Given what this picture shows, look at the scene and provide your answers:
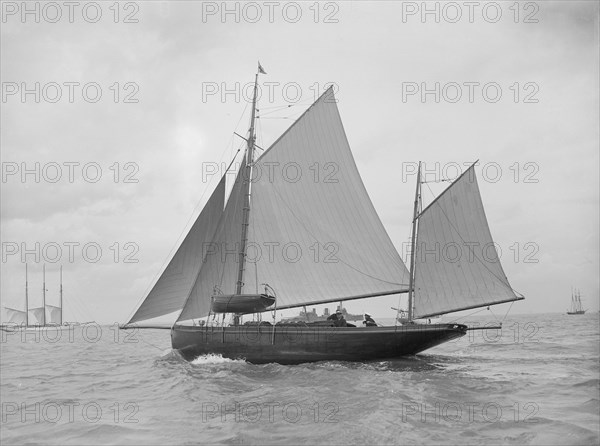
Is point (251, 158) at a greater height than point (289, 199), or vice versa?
point (251, 158)

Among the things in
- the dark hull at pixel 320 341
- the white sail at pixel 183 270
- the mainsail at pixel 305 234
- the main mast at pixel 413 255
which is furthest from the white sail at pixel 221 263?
the main mast at pixel 413 255

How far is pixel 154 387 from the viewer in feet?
75.9

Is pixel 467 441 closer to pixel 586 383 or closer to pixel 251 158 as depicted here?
pixel 586 383

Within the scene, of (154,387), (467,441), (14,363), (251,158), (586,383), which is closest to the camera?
(467,441)

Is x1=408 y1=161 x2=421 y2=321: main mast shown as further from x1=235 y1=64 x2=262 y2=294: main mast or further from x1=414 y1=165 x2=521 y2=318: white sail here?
x1=235 y1=64 x2=262 y2=294: main mast

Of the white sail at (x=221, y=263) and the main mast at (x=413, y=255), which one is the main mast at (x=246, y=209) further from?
the main mast at (x=413, y=255)

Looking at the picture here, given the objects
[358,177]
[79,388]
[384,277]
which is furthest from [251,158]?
[79,388]

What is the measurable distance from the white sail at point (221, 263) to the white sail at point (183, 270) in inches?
13.9

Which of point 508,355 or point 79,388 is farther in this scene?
point 508,355

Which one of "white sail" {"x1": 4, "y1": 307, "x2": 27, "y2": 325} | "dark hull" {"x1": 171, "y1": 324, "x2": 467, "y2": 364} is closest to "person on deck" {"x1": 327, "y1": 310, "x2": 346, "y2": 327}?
"dark hull" {"x1": 171, "y1": 324, "x2": 467, "y2": 364}

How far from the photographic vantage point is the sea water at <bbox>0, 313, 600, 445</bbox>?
13.8 m

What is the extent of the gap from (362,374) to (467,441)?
11402 mm

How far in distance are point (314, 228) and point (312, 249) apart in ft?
3.90

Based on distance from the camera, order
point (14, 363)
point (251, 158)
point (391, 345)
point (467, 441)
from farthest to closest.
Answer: point (14, 363)
point (251, 158)
point (391, 345)
point (467, 441)
